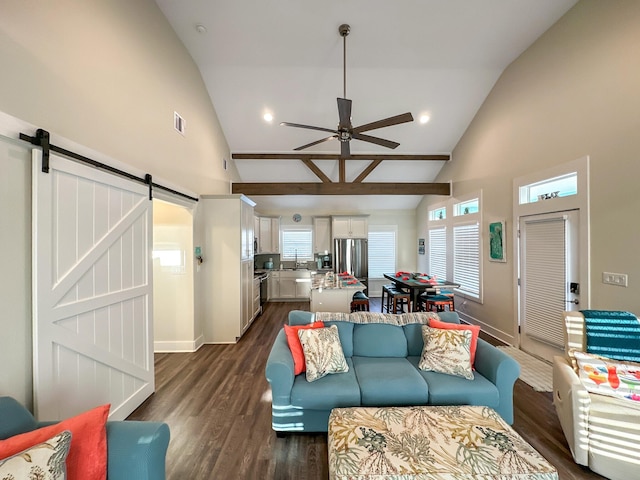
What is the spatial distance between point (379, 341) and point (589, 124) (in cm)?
323

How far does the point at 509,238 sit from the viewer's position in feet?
12.7

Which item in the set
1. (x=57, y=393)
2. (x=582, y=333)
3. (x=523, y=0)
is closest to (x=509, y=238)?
(x=582, y=333)

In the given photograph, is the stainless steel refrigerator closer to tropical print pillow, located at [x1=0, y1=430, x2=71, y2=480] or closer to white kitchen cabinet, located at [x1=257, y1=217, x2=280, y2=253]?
white kitchen cabinet, located at [x1=257, y1=217, x2=280, y2=253]

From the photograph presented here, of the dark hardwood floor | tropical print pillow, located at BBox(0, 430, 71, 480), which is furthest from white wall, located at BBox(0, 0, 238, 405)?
the dark hardwood floor

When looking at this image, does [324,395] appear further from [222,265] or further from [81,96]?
[81,96]

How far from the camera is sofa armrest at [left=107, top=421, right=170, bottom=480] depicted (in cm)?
118

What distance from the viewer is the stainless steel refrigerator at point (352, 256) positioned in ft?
22.7

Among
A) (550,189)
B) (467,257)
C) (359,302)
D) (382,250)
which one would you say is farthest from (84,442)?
(382,250)

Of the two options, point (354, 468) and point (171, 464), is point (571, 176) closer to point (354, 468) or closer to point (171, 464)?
point (354, 468)

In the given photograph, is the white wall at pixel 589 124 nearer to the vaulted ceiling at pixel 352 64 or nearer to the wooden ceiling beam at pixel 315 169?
the vaulted ceiling at pixel 352 64

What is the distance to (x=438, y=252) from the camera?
6141 mm

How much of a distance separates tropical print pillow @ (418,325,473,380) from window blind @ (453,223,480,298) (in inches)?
113

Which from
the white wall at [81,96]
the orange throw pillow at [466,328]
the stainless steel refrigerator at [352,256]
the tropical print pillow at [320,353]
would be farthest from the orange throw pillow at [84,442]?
the stainless steel refrigerator at [352,256]

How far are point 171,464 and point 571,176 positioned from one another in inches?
188
